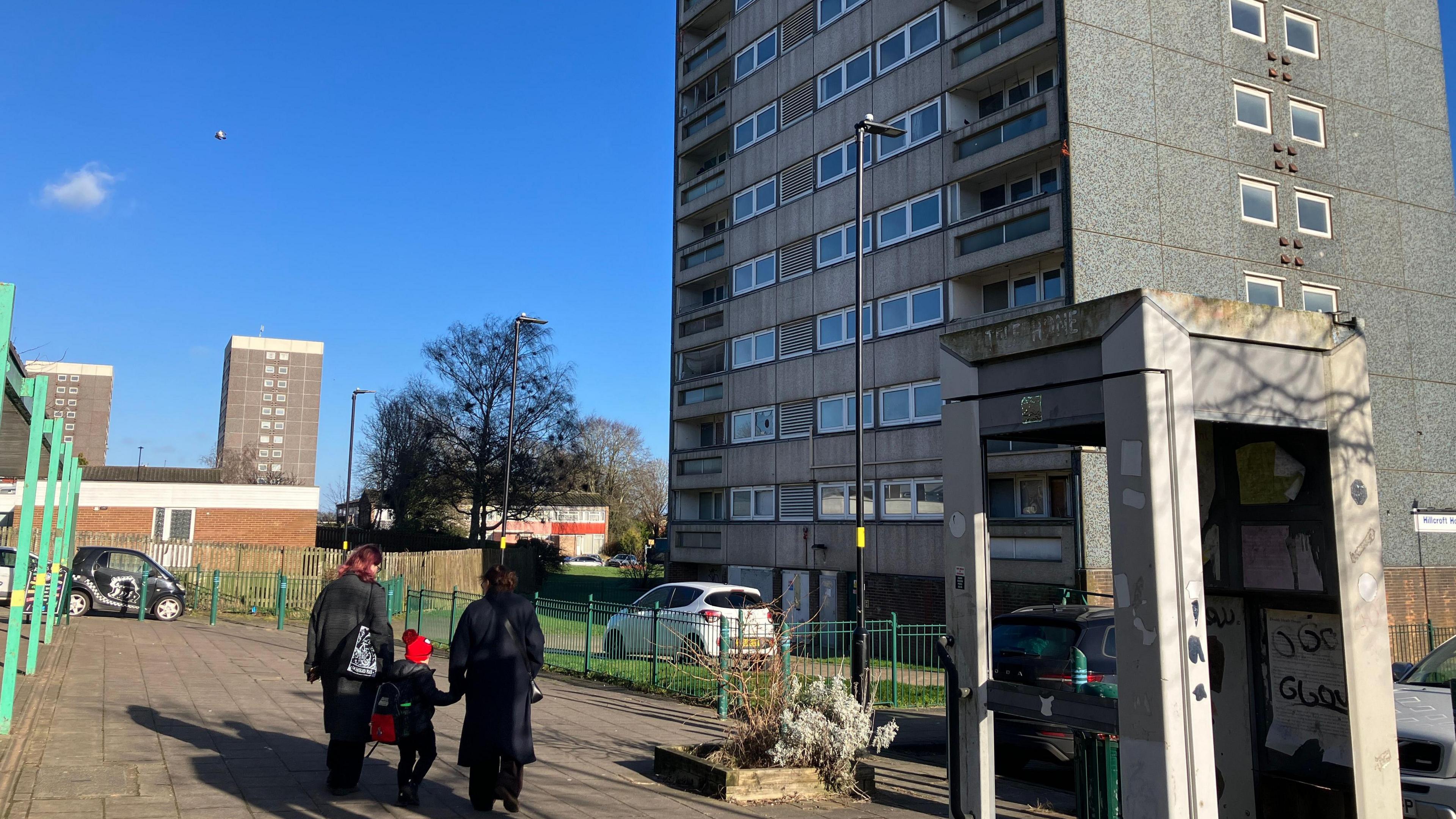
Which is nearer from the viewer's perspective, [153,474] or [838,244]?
[838,244]

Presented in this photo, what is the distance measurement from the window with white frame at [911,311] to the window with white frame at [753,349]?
5.58 m

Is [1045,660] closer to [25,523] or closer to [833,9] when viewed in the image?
[25,523]

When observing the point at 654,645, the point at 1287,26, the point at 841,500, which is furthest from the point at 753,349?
the point at 654,645

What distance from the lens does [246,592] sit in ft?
85.0

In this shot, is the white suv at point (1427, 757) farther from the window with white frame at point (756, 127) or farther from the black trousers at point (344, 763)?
the window with white frame at point (756, 127)

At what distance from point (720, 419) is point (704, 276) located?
5216 millimetres

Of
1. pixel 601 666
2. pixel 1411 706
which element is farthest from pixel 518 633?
pixel 601 666

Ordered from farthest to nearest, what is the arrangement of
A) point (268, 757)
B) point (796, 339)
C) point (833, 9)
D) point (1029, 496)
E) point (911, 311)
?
1. point (796, 339)
2. point (833, 9)
3. point (911, 311)
4. point (1029, 496)
5. point (268, 757)

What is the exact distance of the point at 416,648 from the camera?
728 centimetres

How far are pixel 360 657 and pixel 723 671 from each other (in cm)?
329

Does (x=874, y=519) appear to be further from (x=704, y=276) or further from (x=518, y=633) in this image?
(x=518, y=633)

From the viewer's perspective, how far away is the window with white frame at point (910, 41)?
27844 mm

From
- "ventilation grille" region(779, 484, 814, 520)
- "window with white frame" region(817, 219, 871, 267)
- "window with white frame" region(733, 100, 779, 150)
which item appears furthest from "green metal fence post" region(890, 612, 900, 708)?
"window with white frame" region(733, 100, 779, 150)

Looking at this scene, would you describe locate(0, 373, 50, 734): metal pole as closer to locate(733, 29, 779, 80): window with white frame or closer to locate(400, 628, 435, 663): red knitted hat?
locate(400, 628, 435, 663): red knitted hat
